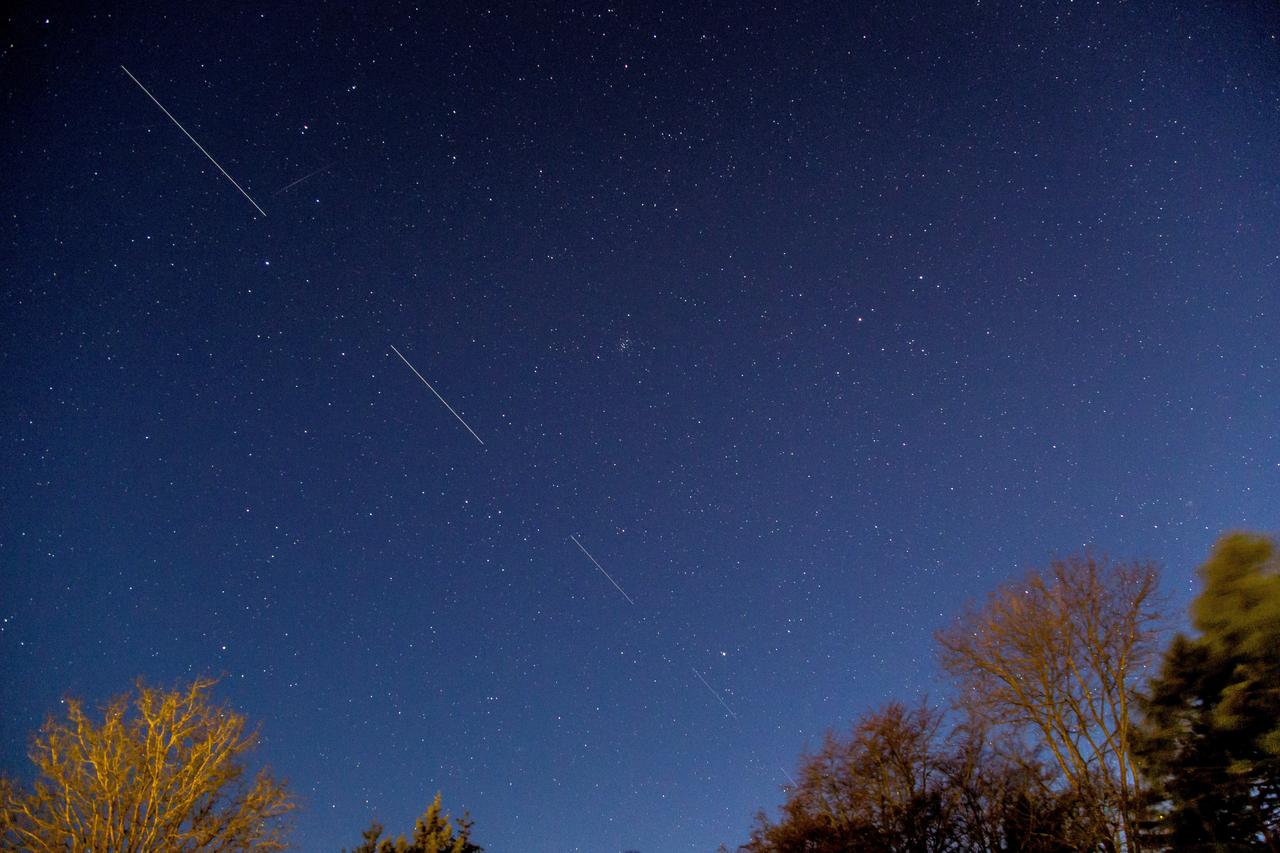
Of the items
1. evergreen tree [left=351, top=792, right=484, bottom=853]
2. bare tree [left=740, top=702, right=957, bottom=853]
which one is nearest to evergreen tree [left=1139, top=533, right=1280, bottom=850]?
bare tree [left=740, top=702, right=957, bottom=853]

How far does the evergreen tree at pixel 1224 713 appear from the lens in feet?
49.9

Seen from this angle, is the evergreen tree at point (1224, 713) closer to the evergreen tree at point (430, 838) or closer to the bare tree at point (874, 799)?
the bare tree at point (874, 799)

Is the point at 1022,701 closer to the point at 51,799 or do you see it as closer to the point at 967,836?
the point at 967,836

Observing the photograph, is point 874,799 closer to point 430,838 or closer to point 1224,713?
point 1224,713

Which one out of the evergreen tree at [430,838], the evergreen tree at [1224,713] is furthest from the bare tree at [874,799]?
the evergreen tree at [430,838]

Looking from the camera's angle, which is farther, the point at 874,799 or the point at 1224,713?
the point at 874,799

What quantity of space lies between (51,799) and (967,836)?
90.1 feet

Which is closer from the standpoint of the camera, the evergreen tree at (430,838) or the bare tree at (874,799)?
the evergreen tree at (430,838)

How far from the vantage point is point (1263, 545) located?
14883 millimetres

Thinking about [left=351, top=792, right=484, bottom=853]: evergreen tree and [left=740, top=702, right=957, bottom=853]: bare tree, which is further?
[left=740, top=702, right=957, bottom=853]: bare tree

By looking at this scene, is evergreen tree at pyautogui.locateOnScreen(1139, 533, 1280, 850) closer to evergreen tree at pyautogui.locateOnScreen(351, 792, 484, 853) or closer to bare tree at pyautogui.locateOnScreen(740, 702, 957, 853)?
bare tree at pyautogui.locateOnScreen(740, 702, 957, 853)

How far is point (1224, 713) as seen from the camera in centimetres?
1616

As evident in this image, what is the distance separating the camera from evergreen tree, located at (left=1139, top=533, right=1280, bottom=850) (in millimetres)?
15211

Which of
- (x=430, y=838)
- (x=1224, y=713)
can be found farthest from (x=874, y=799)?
(x=430, y=838)
